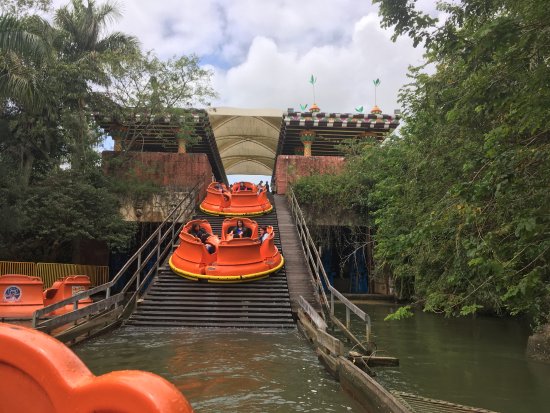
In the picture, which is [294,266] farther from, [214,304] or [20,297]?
[20,297]

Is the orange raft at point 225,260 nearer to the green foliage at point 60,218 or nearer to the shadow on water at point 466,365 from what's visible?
the shadow on water at point 466,365

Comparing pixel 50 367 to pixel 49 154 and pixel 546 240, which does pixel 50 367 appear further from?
pixel 49 154

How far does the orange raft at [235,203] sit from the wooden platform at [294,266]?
0.78 m

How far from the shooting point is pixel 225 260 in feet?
37.9

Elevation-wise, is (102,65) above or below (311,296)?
above

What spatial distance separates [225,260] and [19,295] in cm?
454

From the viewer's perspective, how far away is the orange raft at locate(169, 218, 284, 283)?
37.3 ft

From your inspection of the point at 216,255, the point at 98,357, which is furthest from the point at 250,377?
the point at 216,255

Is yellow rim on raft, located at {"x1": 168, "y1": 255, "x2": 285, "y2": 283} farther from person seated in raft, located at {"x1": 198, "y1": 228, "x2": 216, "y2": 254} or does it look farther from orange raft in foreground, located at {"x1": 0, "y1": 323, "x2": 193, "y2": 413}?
orange raft in foreground, located at {"x1": 0, "y1": 323, "x2": 193, "y2": 413}

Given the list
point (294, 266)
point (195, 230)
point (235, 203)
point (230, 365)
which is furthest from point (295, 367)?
point (235, 203)

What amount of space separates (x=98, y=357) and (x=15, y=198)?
29.6 feet

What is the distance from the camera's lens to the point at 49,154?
17141 mm

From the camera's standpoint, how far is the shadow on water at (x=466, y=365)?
19.3ft

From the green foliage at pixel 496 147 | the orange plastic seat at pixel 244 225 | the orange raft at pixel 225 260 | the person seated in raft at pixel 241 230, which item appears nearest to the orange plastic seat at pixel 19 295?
the orange raft at pixel 225 260
